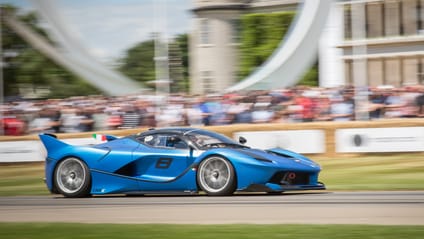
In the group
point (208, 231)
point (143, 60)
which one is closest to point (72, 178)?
point (208, 231)

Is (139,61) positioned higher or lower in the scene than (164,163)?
higher

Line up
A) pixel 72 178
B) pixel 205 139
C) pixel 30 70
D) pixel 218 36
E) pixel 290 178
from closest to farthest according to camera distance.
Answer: pixel 290 178 → pixel 205 139 → pixel 72 178 → pixel 218 36 → pixel 30 70

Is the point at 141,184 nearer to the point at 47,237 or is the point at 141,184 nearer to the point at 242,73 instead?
the point at 47,237

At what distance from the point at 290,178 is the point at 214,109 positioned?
1239cm

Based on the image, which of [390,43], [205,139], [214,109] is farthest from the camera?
[390,43]

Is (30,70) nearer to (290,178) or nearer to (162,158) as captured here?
(162,158)

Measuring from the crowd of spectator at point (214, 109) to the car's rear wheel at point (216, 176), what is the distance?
34.3 feet

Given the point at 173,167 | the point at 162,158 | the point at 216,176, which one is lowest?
the point at 216,176

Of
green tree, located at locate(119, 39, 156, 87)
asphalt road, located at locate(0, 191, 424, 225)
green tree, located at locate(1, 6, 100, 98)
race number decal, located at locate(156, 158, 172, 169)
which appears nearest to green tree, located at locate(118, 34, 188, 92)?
green tree, located at locate(119, 39, 156, 87)

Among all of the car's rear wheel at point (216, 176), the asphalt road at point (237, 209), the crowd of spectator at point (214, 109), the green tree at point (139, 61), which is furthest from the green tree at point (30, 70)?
the asphalt road at point (237, 209)

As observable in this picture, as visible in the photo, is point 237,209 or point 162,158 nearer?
point 237,209

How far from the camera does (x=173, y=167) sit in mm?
13375

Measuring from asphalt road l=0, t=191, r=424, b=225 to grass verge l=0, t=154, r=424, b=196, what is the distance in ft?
7.10

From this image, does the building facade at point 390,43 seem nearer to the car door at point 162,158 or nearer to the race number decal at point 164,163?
the car door at point 162,158
